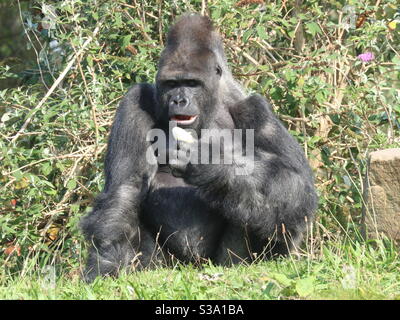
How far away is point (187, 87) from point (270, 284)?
188 centimetres

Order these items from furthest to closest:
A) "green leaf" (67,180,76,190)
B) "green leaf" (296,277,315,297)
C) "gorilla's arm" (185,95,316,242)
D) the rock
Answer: "green leaf" (67,180,76,190) < "gorilla's arm" (185,95,316,242) < the rock < "green leaf" (296,277,315,297)

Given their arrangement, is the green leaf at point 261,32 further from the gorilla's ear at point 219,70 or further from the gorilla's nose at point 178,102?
the gorilla's nose at point 178,102

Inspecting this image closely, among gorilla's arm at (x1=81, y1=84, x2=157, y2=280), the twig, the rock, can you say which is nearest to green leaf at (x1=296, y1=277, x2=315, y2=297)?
the rock

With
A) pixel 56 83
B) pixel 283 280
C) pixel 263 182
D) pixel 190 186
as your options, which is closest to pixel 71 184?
pixel 56 83

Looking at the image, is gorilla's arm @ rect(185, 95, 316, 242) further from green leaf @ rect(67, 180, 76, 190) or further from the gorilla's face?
green leaf @ rect(67, 180, 76, 190)

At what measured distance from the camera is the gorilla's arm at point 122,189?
476cm

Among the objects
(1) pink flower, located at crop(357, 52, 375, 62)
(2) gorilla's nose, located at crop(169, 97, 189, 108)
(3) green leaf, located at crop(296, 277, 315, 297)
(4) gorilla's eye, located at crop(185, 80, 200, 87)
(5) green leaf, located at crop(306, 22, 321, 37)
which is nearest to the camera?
(3) green leaf, located at crop(296, 277, 315, 297)

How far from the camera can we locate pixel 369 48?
670 cm

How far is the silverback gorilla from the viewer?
15.6ft

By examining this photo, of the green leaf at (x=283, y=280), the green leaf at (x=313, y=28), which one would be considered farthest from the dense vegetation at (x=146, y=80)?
the green leaf at (x=283, y=280)

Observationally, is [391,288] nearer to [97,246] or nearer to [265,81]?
[97,246]

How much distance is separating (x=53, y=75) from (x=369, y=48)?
2.76m

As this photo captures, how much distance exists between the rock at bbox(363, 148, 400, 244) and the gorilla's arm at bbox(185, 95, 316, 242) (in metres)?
0.60

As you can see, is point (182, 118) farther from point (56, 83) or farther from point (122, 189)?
point (56, 83)
